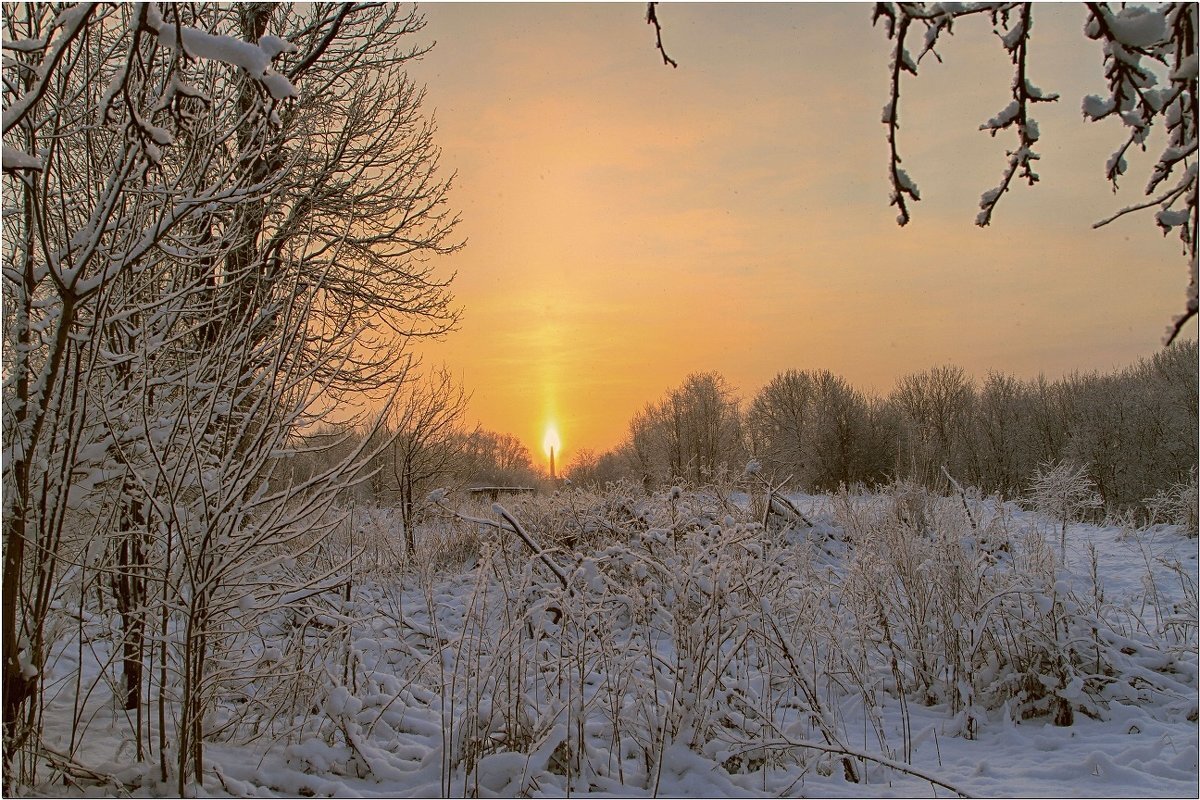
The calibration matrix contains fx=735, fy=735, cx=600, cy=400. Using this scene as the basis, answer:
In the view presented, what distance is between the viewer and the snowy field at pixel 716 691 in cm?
366

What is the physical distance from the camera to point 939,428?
36844 mm

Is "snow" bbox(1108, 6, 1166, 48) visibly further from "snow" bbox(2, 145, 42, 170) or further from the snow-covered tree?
"snow" bbox(2, 145, 42, 170)

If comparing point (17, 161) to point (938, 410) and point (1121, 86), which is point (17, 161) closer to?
point (1121, 86)

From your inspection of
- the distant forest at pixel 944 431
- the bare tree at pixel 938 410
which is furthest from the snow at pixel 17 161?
the bare tree at pixel 938 410

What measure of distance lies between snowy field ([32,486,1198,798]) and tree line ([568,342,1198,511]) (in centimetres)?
2212

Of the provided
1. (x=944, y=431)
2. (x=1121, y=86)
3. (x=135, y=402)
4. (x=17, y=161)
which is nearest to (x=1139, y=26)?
(x=1121, y=86)

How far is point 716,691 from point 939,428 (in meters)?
36.3

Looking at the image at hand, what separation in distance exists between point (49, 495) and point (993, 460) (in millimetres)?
36817

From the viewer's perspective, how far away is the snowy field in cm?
366

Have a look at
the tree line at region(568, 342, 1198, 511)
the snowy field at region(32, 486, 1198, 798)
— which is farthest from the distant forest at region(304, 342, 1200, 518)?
the snowy field at region(32, 486, 1198, 798)

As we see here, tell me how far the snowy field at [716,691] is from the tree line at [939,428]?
22.1m

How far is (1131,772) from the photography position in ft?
13.7

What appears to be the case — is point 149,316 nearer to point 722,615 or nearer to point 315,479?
point 315,479

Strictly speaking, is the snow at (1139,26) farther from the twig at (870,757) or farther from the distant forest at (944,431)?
the distant forest at (944,431)
